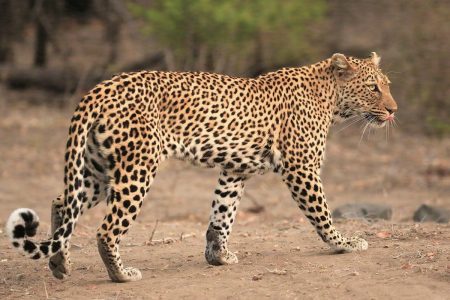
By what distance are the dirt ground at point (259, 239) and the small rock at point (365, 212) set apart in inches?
6.8

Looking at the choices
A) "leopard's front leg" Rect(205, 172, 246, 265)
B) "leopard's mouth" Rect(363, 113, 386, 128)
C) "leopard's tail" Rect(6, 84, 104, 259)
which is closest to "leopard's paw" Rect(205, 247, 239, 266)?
"leopard's front leg" Rect(205, 172, 246, 265)

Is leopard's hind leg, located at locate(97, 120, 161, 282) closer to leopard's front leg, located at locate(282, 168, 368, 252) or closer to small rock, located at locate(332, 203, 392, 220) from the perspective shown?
leopard's front leg, located at locate(282, 168, 368, 252)

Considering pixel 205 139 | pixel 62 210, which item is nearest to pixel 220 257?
pixel 205 139

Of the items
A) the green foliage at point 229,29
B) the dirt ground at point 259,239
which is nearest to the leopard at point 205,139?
the dirt ground at point 259,239

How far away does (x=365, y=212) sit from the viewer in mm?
11562

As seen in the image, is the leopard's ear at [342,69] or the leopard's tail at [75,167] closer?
the leopard's tail at [75,167]

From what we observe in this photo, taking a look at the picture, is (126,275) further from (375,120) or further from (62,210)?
(375,120)

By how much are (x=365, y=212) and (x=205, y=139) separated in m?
4.18

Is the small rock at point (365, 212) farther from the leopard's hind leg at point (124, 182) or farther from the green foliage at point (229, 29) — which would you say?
the green foliage at point (229, 29)

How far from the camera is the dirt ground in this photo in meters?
7.44

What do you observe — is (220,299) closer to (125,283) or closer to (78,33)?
(125,283)

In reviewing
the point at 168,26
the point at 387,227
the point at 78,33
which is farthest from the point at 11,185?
the point at 78,33

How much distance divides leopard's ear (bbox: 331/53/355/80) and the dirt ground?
64.7 inches

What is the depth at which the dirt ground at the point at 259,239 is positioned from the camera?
7438 millimetres
